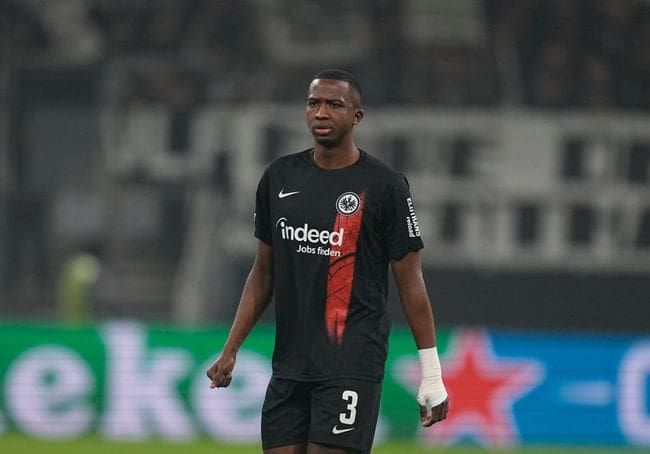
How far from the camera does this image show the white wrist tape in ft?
18.1

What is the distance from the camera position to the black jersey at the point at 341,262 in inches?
215

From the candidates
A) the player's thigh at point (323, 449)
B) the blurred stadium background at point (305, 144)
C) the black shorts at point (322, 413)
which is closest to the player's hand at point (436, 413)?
the black shorts at point (322, 413)

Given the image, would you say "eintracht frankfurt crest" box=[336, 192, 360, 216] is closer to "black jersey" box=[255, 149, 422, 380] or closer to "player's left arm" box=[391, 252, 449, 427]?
"black jersey" box=[255, 149, 422, 380]

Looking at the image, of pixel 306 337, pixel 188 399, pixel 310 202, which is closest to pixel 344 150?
pixel 310 202

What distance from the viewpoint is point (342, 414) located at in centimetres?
541

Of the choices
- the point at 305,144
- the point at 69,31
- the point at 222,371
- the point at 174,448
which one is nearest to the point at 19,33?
the point at 69,31

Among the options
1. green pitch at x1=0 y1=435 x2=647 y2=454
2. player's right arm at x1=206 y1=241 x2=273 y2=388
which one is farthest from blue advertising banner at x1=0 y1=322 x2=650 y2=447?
player's right arm at x1=206 y1=241 x2=273 y2=388

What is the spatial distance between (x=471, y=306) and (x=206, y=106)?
387 cm

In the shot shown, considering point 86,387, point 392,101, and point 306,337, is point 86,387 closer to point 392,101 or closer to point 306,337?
point 392,101

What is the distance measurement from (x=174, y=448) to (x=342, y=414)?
21.9ft

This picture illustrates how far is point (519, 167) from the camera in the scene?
55.6ft

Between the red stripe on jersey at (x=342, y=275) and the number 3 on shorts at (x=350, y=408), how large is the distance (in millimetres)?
198

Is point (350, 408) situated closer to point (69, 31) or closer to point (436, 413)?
→ point (436, 413)

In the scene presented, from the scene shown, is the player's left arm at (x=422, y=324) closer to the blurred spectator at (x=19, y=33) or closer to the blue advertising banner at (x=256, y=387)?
the blue advertising banner at (x=256, y=387)
